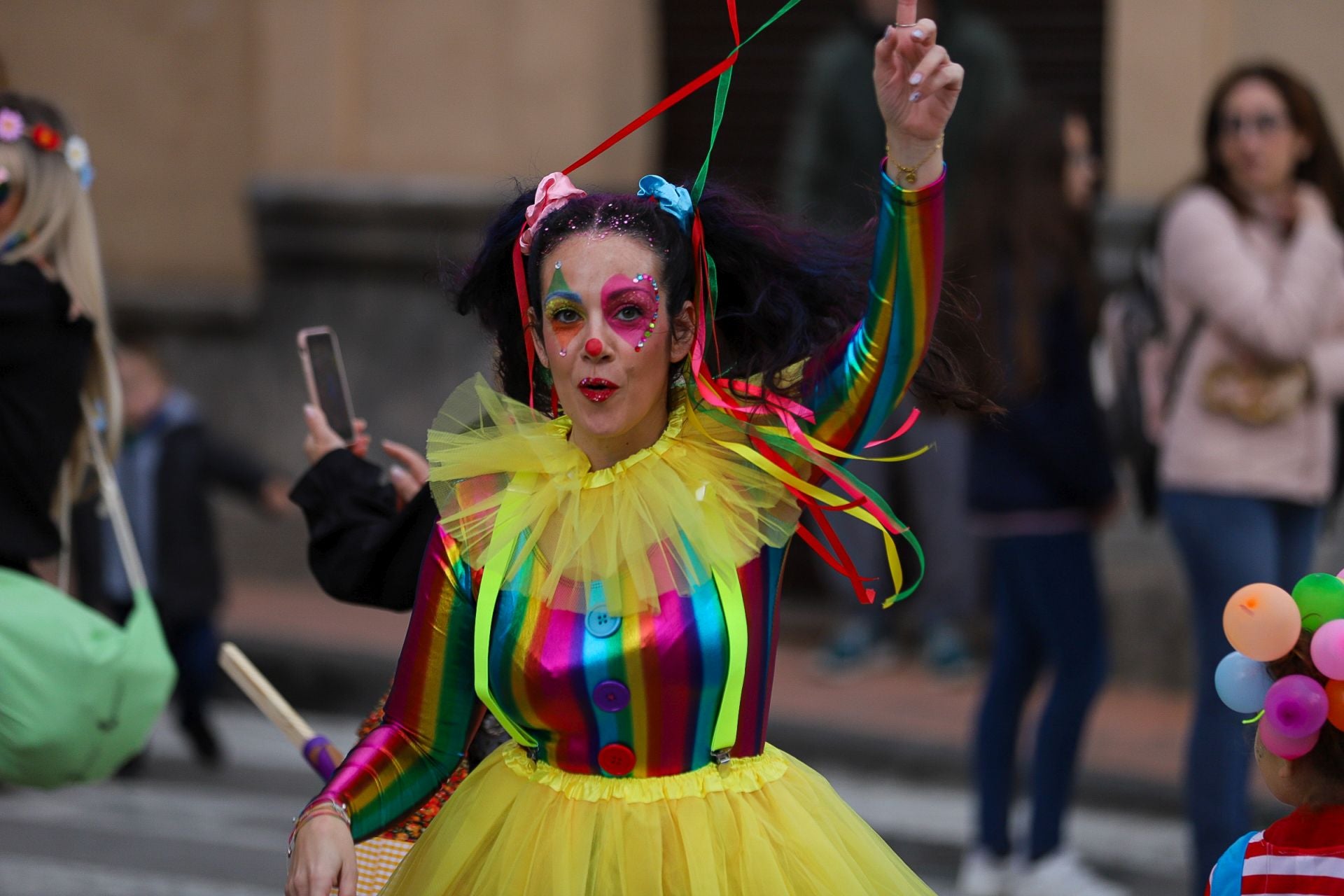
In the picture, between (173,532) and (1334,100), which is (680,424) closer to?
(173,532)

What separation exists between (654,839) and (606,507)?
0.49 meters

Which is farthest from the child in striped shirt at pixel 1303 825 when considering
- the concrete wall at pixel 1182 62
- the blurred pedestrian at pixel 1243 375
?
the concrete wall at pixel 1182 62

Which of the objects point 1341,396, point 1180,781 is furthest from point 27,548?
point 1180,781

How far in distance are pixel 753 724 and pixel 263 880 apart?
3.33 m

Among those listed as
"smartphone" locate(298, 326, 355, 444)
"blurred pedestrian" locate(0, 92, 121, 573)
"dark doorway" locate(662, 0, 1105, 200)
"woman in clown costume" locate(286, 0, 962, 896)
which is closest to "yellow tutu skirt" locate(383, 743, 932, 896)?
"woman in clown costume" locate(286, 0, 962, 896)

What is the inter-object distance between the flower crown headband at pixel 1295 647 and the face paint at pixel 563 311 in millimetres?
1008

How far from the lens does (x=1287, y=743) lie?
9.14 ft

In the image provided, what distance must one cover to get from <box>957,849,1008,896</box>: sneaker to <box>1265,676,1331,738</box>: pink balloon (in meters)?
2.98

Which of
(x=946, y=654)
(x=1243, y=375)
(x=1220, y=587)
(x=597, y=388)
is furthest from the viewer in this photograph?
(x=946, y=654)

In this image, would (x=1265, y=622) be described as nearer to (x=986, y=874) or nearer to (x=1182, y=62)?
(x=986, y=874)

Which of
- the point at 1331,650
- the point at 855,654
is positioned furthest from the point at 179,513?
the point at 1331,650

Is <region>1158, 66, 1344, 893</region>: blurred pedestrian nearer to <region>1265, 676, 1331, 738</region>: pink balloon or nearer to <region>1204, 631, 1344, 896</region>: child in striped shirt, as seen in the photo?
<region>1204, 631, 1344, 896</region>: child in striped shirt

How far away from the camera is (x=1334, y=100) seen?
7.92 m

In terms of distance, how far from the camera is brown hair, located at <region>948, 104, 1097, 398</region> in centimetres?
554
